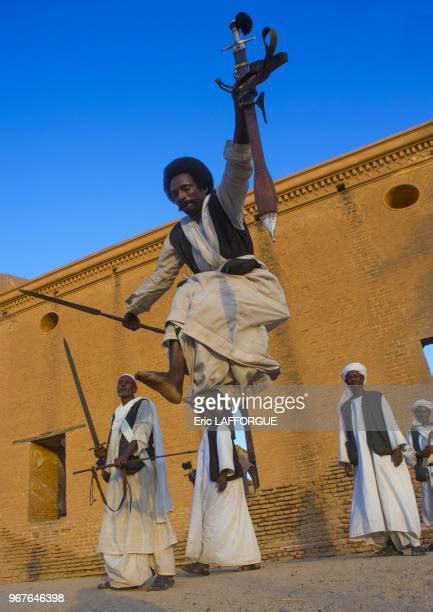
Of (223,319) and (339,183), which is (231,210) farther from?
(339,183)

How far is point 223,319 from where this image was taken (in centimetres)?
254

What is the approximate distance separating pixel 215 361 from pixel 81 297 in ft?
36.1

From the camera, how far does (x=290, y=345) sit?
9742mm

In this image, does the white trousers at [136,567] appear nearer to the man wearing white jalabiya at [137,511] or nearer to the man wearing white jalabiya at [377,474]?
the man wearing white jalabiya at [137,511]

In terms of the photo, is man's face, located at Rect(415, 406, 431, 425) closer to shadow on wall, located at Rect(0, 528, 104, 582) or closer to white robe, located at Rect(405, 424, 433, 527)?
white robe, located at Rect(405, 424, 433, 527)

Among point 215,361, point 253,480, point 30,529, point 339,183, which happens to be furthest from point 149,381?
point 30,529

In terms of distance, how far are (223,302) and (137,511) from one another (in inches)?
115

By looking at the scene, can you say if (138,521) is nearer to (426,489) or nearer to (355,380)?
(355,380)

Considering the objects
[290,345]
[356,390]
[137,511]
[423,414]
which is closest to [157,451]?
[137,511]

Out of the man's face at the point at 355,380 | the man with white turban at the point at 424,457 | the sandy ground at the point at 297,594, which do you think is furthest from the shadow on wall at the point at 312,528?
the sandy ground at the point at 297,594

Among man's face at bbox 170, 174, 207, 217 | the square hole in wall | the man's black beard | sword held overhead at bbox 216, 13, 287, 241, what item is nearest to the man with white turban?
the man's black beard

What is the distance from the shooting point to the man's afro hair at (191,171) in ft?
10.1

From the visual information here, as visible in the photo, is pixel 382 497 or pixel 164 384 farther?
pixel 382 497

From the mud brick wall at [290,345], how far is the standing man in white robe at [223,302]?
A: 6503mm
